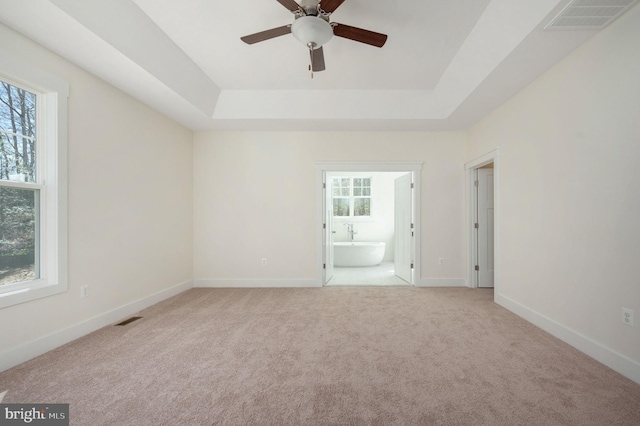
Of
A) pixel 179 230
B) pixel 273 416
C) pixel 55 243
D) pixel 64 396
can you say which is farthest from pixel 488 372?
pixel 179 230

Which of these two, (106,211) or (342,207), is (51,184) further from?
(342,207)

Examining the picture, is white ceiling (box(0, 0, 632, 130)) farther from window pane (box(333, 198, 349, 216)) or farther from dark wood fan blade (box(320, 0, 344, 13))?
window pane (box(333, 198, 349, 216))

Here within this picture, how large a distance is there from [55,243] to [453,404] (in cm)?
331

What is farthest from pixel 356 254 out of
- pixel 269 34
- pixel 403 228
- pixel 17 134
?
pixel 17 134

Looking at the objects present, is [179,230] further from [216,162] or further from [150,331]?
[150,331]

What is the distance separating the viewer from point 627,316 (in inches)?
80.0

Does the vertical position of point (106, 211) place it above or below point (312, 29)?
below

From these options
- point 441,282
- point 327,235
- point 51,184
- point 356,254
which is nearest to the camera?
point 51,184

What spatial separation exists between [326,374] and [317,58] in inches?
105

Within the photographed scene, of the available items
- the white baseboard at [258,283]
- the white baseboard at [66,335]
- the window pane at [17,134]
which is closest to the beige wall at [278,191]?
the white baseboard at [258,283]

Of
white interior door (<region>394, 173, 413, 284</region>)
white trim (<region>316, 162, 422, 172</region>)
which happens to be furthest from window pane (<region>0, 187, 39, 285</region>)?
white interior door (<region>394, 173, 413, 284</region>)

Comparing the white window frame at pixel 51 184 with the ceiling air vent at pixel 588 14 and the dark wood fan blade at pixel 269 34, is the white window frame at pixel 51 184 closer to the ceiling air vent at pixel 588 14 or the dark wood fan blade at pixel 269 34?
the dark wood fan blade at pixel 269 34

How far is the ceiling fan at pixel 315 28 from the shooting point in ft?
6.94

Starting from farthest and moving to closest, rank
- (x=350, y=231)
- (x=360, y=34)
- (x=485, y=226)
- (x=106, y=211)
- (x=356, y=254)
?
(x=350, y=231), (x=356, y=254), (x=485, y=226), (x=106, y=211), (x=360, y=34)
